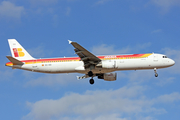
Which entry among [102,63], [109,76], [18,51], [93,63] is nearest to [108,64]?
[102,63]

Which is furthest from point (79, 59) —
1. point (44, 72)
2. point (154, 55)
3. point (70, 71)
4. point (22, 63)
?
point (154, 55)

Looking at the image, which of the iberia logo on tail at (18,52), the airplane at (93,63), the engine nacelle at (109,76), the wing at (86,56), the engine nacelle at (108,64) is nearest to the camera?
the wing at (86,56)

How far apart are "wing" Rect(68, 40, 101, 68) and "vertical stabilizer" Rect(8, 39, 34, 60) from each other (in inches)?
454

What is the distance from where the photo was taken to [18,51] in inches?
2386

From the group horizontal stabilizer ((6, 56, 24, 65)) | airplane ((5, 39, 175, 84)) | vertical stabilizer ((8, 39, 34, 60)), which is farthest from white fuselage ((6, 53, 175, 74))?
vertical stabilizer ((8, 39, 34, 60))

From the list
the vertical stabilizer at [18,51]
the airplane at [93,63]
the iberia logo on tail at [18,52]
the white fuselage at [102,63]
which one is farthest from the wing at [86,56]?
the iberia logo on tail at [18,52]

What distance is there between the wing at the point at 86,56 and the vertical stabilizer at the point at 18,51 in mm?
11526

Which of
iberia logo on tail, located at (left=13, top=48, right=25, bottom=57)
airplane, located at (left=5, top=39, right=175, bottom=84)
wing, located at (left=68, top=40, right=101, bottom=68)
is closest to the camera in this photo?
wing, located at (left=68, top=40, right=101, bottom=68)

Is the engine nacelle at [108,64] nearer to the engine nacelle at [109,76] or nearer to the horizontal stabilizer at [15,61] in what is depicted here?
the engine nacelle at [109,76]

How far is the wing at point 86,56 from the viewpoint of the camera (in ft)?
172

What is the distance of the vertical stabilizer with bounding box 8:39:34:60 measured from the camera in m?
59.5

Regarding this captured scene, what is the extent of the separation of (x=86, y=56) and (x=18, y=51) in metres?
15.5

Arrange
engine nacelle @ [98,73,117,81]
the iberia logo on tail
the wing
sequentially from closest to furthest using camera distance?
the wing, the iberia logo on tail, engine nacelle @ [98,73,117,81]

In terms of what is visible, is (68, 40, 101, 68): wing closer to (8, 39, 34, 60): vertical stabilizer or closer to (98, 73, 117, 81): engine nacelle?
(98, 73, 117, 81): engine nacelle
